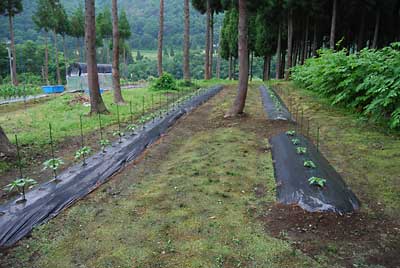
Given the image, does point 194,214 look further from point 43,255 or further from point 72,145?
point 72,145

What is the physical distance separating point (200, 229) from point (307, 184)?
1.55 m

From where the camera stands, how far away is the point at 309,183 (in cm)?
390

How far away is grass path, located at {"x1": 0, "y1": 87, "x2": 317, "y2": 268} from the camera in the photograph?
8.80ft

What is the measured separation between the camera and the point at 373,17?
66.6ft

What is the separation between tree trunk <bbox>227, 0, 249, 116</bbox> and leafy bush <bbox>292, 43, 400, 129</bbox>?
8.22 feet

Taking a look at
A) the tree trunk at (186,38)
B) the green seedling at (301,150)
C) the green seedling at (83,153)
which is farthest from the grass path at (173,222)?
the tree trunk at (186,38)

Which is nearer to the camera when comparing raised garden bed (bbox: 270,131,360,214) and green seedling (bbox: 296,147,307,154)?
raised garden bed (bbox: 270,131,360,214)

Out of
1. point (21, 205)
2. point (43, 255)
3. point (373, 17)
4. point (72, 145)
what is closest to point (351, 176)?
point (43, 255)

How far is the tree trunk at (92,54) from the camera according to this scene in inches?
371

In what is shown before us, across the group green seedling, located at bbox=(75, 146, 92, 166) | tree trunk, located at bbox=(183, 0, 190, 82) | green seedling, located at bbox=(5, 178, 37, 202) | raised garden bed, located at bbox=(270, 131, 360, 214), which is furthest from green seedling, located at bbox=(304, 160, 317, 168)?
tree trunk, located at bbox=(183, 0, 190, 82)

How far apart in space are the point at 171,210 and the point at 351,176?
2708 mm

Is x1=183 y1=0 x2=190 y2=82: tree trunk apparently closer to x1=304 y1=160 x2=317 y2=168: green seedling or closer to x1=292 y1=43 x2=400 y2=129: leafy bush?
x1=292 y1=43 x2=400 y2=129: leafy bush

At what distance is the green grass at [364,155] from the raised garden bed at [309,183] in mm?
285

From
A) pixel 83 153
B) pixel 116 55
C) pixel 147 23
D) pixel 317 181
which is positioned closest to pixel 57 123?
pixel 116 55
